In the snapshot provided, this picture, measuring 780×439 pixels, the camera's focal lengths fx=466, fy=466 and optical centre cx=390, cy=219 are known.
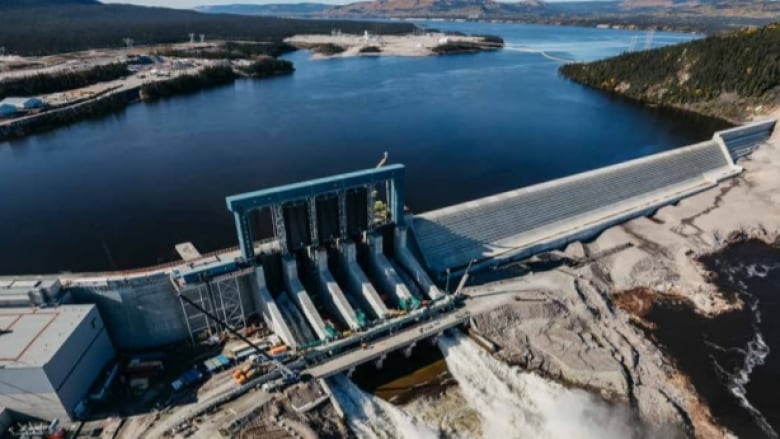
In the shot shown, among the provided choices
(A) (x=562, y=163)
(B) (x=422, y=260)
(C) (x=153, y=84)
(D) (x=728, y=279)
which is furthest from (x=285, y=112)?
(D) (x=728, y=279)

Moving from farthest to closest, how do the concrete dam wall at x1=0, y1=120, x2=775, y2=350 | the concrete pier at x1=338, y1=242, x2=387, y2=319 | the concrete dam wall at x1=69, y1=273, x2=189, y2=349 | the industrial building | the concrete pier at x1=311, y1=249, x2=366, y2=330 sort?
the concrete pier at x1=338, y1=242, x2=387, y2=319, the concrete pier at x1=311, y1=249, x2=366, y2=330, the concrete dam wall at x1=0, y1=120, x2=775, y2=350, the concrete dam wall at x1=69, y1=273, x2=189, y2=349, the industrial building

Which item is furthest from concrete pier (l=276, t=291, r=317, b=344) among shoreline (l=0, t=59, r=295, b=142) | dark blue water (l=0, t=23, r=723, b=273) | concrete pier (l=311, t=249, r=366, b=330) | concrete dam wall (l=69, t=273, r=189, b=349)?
shoreline (l=0, t=59, r=295, b=142)

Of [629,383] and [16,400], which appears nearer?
[16,400]

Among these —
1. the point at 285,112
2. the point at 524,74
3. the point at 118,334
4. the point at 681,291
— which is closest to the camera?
the point at 118,334

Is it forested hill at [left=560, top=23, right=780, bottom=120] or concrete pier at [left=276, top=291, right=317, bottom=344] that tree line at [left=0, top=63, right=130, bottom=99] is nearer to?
concrete pier at [left=276, top=291, right=317, bottom=344]

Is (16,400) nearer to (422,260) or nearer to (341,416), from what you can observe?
(341,416)

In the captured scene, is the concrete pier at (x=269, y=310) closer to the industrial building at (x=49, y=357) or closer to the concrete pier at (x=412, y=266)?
the industrial building at (x=49, y=357)
